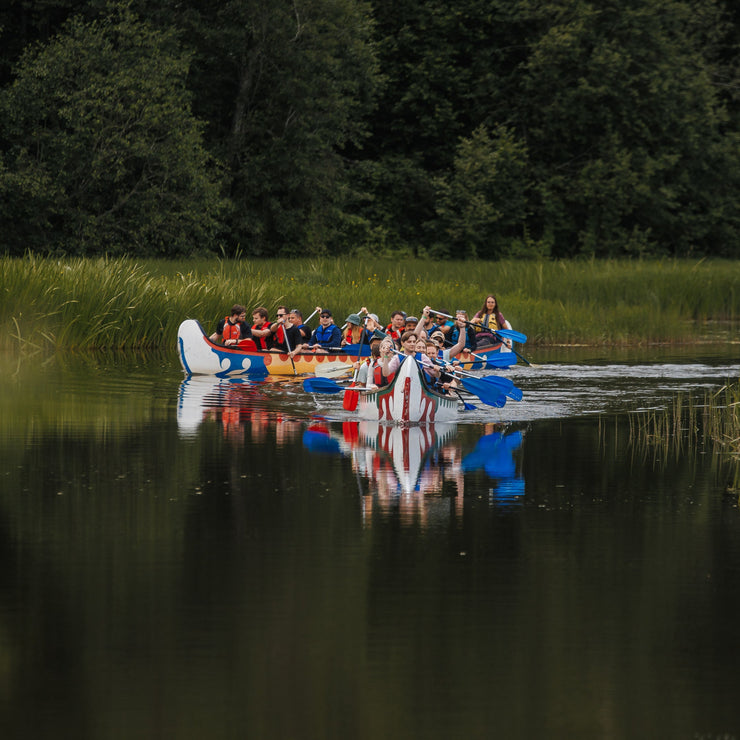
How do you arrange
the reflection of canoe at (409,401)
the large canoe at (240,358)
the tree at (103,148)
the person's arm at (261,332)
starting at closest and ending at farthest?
the reflection of canoe at (409,401), the large canoe at (240,358), the person's arm at (261,332), the tree at (103,148)

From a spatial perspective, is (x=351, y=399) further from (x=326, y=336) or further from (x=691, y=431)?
(x=326, y=336)

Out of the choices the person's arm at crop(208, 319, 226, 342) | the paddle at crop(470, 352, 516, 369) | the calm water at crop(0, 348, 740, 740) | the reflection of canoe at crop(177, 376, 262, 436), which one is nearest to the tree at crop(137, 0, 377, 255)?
the person's arm at crop(208, 319, 226, 342)

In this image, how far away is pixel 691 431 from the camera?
1595 centimetres

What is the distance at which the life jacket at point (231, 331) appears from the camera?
76.6 ft

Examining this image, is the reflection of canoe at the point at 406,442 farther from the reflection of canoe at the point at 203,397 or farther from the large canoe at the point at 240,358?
the large canoe at the point at 240,358

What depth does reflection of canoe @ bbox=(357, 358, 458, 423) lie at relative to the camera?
658 inches

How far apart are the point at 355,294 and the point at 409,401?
41.1 ft

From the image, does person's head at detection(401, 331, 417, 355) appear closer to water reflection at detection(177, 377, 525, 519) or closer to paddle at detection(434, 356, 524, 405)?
paddle at detection(434, 356, 524, 405)

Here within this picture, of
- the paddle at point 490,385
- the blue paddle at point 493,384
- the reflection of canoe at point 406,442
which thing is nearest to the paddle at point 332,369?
the blue paddle at point 493,384

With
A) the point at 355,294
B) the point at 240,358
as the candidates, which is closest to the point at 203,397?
the point at 240,358

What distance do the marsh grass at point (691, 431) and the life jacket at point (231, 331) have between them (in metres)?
7.48

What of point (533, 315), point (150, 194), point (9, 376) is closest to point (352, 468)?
point (9, 376)

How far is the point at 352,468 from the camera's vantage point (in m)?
13.2

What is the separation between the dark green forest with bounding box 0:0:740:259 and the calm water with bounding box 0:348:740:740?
23.5m
